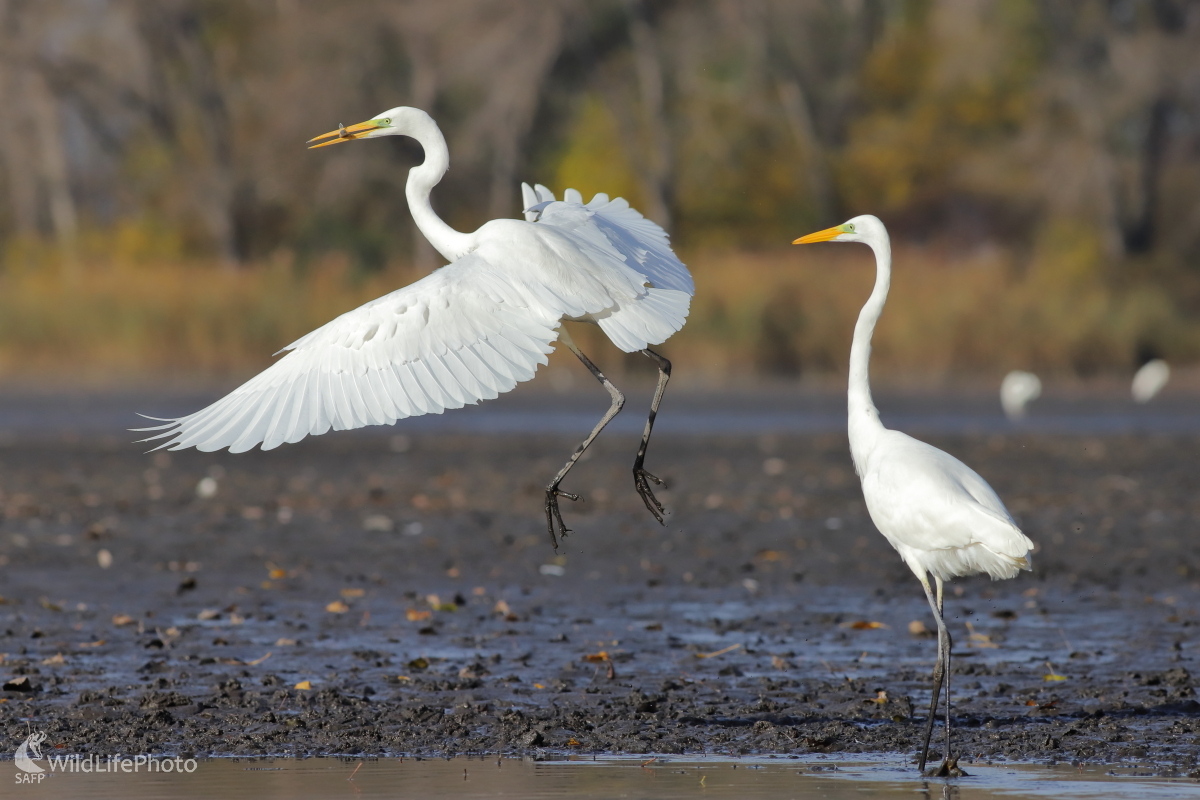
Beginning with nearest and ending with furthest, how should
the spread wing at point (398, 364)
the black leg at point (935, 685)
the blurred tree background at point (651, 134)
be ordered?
the spread wing at point (398, 364), the black leg at point (935, 685), the blurred tree background at point (651, 134)

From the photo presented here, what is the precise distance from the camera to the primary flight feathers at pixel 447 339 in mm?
6254

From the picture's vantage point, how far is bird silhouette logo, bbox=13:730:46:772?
626 cm

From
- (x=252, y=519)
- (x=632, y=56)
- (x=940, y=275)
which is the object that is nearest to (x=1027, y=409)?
(x=940, y=275)

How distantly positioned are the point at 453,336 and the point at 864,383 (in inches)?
74.6

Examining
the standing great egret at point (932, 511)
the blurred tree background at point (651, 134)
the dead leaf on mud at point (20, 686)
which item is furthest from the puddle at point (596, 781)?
the blurred tree background at point (651, 134)

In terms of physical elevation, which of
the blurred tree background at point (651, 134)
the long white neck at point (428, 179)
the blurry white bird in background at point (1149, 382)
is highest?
the blurred tree background at point (651, 134)

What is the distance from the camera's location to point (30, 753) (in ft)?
21.0

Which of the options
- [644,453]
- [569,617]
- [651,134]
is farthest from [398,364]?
[651,134]

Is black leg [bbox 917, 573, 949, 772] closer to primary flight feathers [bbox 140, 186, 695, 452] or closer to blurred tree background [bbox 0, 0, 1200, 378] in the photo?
primary flight feathers [bbox 140, 186, 695, 452]

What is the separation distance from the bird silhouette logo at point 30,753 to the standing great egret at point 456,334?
132 cm

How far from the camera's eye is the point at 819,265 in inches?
1062

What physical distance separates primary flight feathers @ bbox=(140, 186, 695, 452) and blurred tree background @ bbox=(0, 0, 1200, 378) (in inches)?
769

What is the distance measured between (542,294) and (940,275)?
20361mm

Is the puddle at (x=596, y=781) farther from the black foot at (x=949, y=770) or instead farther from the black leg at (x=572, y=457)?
the black leg at (x=572, y=457)
